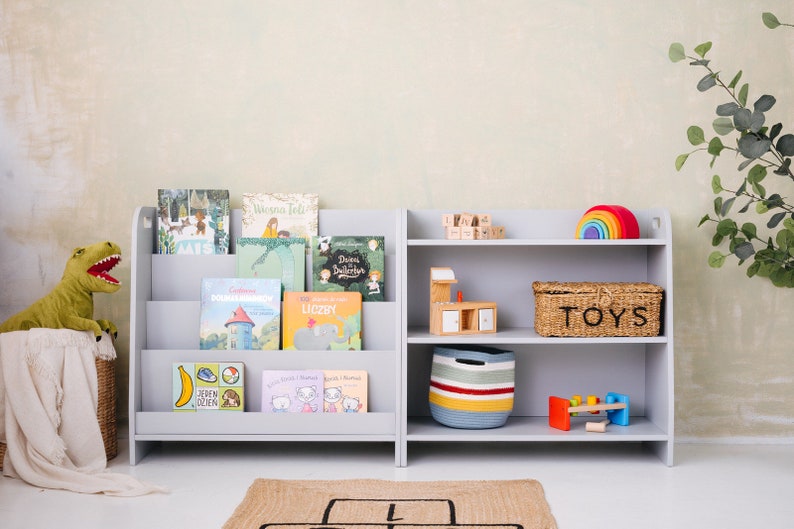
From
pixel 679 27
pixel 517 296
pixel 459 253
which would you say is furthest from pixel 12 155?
pixel 679 27

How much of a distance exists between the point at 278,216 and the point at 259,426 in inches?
28.9

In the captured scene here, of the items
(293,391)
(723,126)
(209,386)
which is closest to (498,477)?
(293,391)

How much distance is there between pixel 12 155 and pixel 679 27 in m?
2.56

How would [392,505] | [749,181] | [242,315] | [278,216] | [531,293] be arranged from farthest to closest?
[531,293], [278,216], [242,315], [749,181], [392,505]

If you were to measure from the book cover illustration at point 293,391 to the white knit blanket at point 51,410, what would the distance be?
0.51 m

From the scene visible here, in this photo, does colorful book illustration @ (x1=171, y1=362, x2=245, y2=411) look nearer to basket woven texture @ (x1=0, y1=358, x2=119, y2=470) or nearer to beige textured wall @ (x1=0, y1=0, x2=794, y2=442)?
basket woven texture @ (x1=0, y1=358, x2=119, y2=470)

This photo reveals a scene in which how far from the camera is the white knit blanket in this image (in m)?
2.44

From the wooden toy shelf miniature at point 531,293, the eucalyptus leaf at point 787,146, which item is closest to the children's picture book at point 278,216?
the wooden toy shelf miniature at point 531,293

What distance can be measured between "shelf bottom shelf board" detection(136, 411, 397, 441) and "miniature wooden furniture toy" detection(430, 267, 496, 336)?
0.35 m

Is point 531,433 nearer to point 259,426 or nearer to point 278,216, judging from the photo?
point 259,426

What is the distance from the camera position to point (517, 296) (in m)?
2.94

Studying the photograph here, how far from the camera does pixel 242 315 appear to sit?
8.84 feet

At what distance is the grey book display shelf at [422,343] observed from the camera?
263 centimetres

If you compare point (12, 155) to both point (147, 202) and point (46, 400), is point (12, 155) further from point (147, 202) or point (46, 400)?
point (46, 400)
